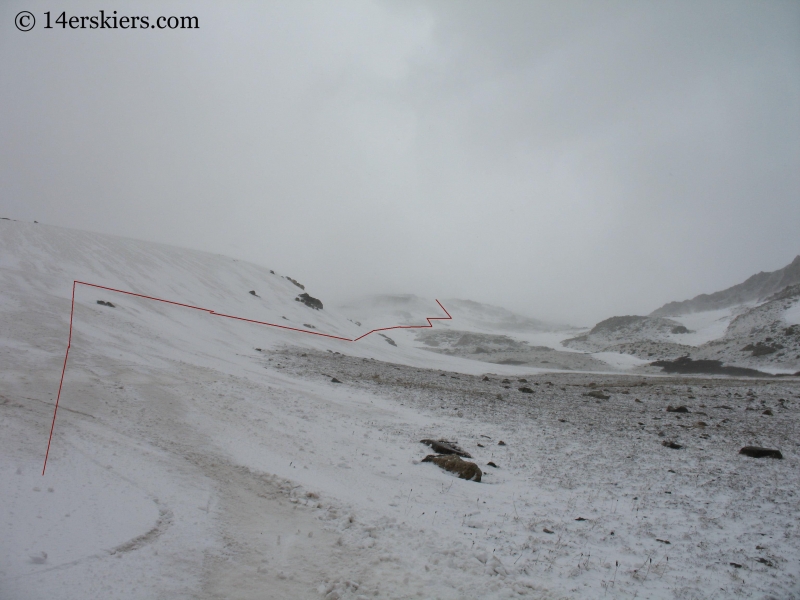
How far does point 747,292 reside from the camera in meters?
116

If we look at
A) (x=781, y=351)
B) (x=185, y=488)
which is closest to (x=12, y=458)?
(x=185, y=488)

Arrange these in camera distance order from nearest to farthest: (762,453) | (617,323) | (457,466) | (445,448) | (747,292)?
(457,466), (445,448), (762,453), (617,323), (747,292)

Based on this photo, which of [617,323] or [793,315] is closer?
[793,315]

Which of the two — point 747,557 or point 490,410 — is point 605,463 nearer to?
point 747,557

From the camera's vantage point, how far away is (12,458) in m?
7.95

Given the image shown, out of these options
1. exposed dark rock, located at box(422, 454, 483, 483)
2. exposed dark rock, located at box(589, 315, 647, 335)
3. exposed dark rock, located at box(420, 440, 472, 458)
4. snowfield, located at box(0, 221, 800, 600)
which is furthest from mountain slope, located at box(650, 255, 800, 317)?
exposed dark rock, located at box(422, 454, 483, 483)

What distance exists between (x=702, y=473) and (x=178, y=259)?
5505 cm

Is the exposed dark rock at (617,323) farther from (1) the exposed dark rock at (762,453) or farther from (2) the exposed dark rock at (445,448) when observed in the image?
(2) the exposed dark rock at (445,448)

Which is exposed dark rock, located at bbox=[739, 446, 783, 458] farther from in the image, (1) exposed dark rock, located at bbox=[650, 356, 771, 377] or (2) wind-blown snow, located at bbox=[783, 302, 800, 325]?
(2) wind-blown snow, located at bbox=[783, 302, 800, 325]

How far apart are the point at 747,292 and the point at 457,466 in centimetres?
14134

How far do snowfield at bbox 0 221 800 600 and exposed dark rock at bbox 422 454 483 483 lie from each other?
289 millimetres

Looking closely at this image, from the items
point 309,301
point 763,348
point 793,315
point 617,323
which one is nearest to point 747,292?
point 617,323

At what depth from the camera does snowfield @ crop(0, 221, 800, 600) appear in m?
6.23

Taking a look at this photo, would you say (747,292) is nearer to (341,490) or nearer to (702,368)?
(702,368)
